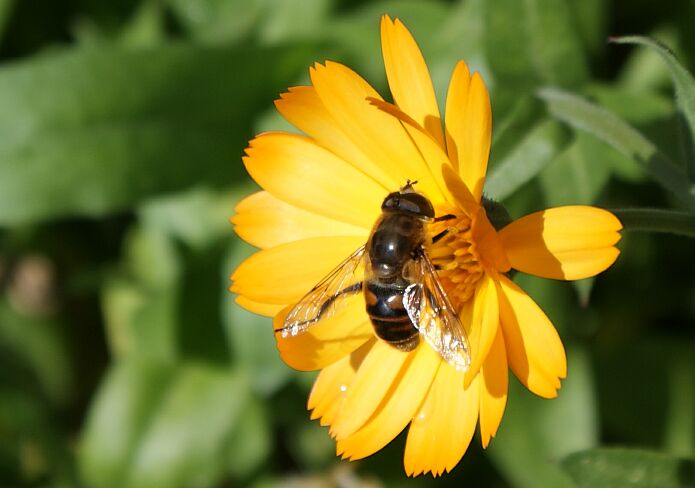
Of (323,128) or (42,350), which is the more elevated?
(323,128)

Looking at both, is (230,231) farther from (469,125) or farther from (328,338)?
(469,125)

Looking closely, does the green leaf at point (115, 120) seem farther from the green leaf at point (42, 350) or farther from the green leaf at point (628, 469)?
the green leaf at point (628, 469)

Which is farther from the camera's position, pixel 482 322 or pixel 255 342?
pixel 255 342

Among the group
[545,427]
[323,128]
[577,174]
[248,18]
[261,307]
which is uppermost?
[248,18]

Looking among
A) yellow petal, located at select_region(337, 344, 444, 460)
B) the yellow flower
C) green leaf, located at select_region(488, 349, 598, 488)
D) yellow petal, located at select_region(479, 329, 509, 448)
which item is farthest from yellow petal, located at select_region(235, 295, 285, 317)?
green leaf, located at select_region(488, 349, 598, 488)

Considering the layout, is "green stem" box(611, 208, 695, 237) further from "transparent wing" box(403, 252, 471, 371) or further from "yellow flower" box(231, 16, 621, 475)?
"transparent wing" box(403, 252, 471, 371)

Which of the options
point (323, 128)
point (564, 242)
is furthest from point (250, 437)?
point (564, 242)

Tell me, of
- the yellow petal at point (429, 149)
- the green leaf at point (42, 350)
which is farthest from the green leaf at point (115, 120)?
the yellow petal at point (429, 149)
